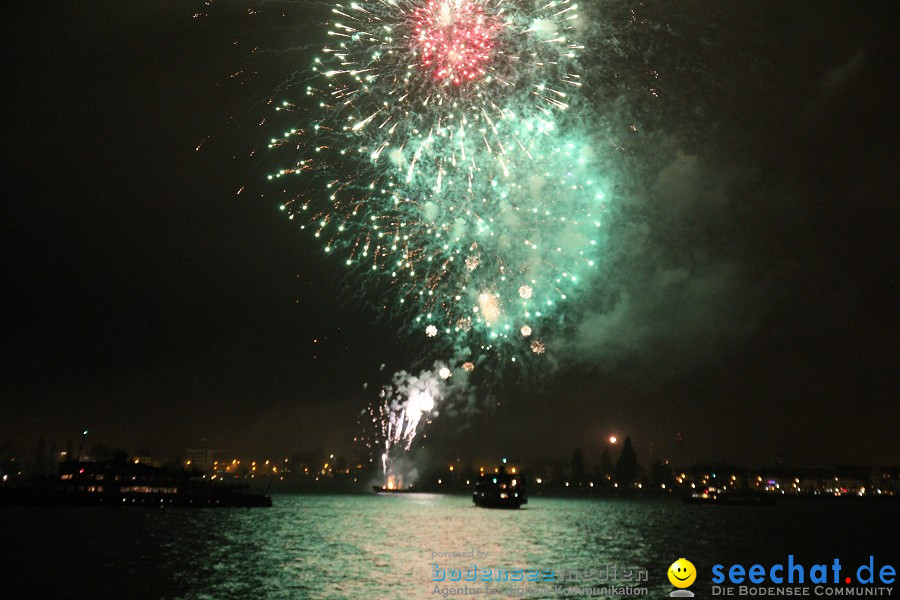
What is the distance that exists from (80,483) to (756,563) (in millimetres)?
87980

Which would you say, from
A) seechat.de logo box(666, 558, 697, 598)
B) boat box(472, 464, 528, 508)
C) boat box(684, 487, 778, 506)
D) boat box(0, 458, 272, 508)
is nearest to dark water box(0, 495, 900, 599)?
seechat.de logo box(666, 558, 697, 598)

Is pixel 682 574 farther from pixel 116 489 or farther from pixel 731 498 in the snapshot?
pixel 731 498

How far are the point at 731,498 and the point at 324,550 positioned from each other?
147 m

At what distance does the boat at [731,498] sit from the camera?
176 metres

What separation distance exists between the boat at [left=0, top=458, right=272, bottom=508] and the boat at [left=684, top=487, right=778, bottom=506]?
114471 mm

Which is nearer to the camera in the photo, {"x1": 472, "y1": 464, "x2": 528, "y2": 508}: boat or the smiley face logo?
the smiley face logo

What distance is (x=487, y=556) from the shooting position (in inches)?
2020

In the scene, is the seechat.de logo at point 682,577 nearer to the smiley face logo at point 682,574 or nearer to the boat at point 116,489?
the smiley face logo at point 682,574

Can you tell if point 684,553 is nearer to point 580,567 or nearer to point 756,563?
point 756,563

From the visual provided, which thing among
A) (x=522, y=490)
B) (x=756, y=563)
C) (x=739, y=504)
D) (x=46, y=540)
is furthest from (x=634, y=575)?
(x=739, y=504)

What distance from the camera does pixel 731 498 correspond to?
17875 cm

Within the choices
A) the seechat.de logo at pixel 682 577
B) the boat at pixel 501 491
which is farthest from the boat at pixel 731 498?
the seechat.de logo at pixel 682 577

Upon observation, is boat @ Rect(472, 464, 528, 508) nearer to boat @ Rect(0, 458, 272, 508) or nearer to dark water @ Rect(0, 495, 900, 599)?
dark water @ Rect(0, 495, 900, 599)

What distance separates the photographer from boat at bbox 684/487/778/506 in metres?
176
